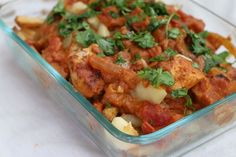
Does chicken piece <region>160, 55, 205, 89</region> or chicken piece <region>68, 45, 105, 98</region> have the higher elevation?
chicken piece <region>160, 55, 205, 89</region>

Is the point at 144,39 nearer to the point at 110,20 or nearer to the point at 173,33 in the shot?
the point at 173,33

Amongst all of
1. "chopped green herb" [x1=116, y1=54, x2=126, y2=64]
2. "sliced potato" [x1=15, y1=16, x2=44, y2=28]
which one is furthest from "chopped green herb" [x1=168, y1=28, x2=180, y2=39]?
"sliced potato" [x1=15, y1=16, x2=44, y2=28]

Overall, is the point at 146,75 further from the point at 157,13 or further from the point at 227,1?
the point at 227,1

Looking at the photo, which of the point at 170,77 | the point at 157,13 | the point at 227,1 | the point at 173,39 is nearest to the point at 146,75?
the point at 170,77

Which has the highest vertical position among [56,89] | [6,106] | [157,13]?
[157,13]

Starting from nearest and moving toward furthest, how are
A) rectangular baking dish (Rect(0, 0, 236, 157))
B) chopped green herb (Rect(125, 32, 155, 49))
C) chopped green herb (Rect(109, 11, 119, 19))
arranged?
rectangular baking dish (Rect(0, 0, 236, 157)), chopped green herb (Rect(125, 32, 155, 49)), chopped green herb (Rect(109, 11, 119, 19))

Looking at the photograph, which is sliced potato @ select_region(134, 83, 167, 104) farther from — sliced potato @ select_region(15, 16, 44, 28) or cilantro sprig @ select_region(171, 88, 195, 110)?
sliced potato @ select_region(15, 16, 44, 28)

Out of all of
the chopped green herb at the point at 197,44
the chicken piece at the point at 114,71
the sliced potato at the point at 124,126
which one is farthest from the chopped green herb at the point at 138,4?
the sliced potato at the point at 124,126
